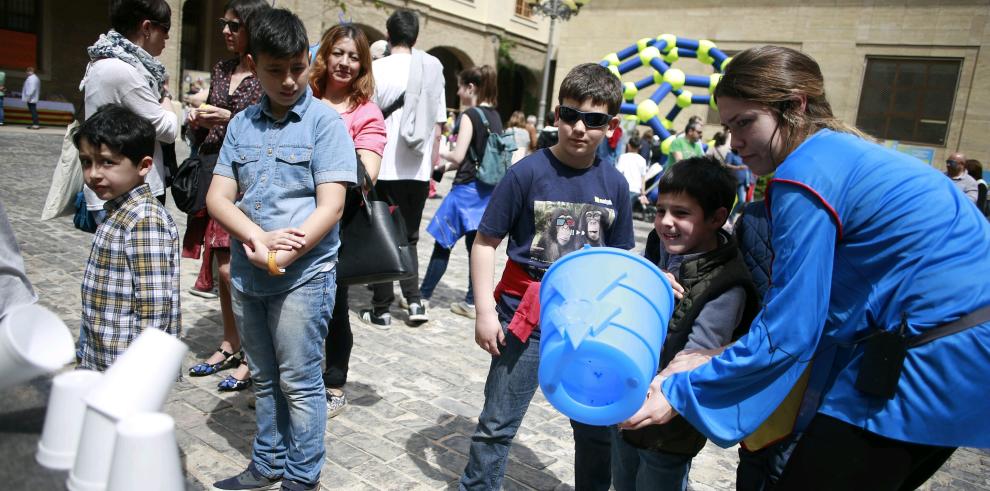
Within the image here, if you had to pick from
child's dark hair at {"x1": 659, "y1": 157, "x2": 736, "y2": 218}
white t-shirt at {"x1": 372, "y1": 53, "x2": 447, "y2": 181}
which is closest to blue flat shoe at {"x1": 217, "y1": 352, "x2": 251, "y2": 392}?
white t-shirt at {"x1": 372, "y1": 53, "x2": 447, "y2": 181}

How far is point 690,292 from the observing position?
6.91 feet

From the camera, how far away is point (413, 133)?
493 centimetres

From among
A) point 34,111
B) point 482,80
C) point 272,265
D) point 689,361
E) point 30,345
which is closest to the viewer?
point 30,345

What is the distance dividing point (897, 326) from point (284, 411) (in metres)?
2.33

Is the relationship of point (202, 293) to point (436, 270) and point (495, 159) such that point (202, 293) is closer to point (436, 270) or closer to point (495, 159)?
point (436, 270)

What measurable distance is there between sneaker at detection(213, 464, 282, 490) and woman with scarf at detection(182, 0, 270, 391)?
1024mm

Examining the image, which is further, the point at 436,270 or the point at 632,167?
the point at 632,167

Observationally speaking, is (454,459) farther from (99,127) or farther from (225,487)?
(99,127)

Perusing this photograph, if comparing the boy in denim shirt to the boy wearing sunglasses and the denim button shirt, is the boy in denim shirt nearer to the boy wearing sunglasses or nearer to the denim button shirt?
the denim button shirt

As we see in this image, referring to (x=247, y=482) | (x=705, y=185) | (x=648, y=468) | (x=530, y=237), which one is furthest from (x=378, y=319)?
(x=705, y=185)

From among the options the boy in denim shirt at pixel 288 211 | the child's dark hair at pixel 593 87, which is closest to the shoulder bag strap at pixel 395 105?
the boy in denim shirt at pixel 288 211

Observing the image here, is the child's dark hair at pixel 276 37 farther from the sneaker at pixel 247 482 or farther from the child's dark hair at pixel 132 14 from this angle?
the sneaker at pixel 247 482

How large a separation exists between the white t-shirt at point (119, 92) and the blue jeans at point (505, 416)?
2068 mm

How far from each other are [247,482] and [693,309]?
198 centimetres
